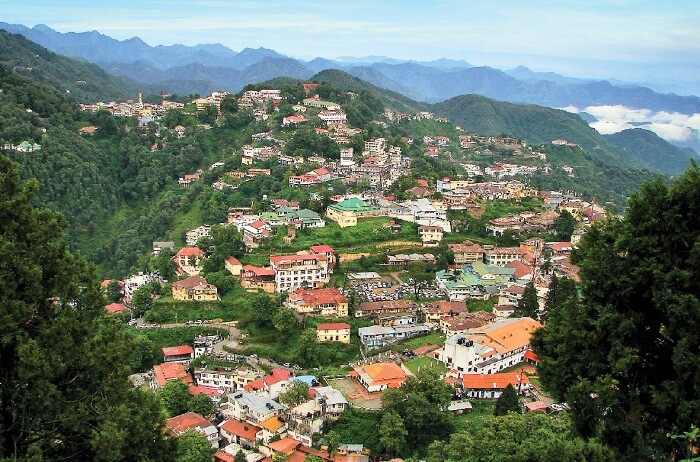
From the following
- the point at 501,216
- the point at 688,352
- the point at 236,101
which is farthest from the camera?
the point at 236,101

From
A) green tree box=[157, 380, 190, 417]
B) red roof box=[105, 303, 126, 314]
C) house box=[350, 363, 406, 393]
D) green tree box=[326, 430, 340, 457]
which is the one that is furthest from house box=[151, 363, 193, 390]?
green tree box=[326, 430, 340, 457]

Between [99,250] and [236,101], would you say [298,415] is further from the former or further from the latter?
[236,101]

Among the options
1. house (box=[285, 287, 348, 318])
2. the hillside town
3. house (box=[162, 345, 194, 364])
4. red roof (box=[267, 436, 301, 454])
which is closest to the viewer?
red roof (box=[267, 436, 301, 454])

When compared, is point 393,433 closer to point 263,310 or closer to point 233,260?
point 263,310

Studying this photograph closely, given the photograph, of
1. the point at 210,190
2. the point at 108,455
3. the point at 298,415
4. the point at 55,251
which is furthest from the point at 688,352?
the point at 210,190

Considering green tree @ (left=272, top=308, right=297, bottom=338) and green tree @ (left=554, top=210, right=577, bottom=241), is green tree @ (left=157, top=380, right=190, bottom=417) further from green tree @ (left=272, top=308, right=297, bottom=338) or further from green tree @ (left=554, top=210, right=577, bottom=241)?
green tree @ (left=554, top=210, right=577, bottom=241)

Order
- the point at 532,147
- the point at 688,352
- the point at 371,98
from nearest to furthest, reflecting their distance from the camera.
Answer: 1. the point at 688,352
2. the point at 371,98
3. the point at 532,147

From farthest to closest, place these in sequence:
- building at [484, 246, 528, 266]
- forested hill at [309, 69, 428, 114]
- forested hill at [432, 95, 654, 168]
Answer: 1. forested hill at [432, 95, 654, 168]
2. forested hill at [309, 69, 428, 114]
3. building at [484, 246, 528, 266]

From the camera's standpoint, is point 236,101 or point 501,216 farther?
point 236,101
